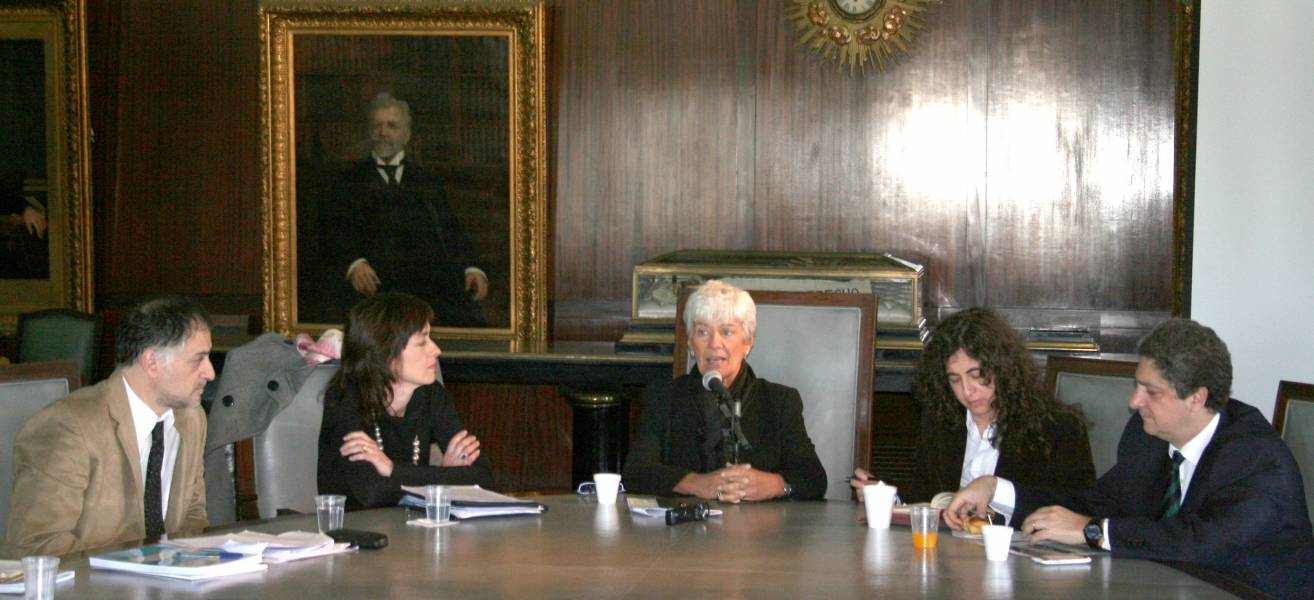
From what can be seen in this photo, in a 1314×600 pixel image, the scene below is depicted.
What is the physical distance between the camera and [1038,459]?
318 cm

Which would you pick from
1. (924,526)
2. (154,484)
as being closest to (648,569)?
(924,526)

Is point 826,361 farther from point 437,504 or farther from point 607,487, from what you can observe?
point 437,504

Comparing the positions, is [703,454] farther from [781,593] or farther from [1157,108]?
[1157,108]

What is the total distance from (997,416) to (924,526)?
36.2 inches

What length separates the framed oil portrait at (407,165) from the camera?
591 centimetres

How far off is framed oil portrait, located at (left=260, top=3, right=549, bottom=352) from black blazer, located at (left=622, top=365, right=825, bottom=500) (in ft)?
8.05

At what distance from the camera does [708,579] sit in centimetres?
214

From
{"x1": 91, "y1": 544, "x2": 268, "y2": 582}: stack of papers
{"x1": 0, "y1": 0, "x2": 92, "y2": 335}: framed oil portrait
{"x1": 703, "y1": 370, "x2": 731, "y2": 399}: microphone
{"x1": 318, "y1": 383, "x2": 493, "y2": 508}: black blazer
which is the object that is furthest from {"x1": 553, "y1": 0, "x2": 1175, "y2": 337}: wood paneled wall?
{"x1": 91, "y1": 544, "x2": 268, "y2": 582}: stack of papers

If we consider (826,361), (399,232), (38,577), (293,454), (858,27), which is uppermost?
(858,27)

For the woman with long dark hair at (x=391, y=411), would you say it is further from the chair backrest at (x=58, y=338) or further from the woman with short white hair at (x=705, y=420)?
the chair backrest at (x=58, y=338)

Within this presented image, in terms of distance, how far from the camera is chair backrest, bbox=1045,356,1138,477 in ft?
→ 11.9

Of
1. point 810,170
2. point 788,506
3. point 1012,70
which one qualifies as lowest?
point 788,506

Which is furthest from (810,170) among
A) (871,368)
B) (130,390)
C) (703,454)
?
(130,390)

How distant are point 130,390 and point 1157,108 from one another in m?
4.40
